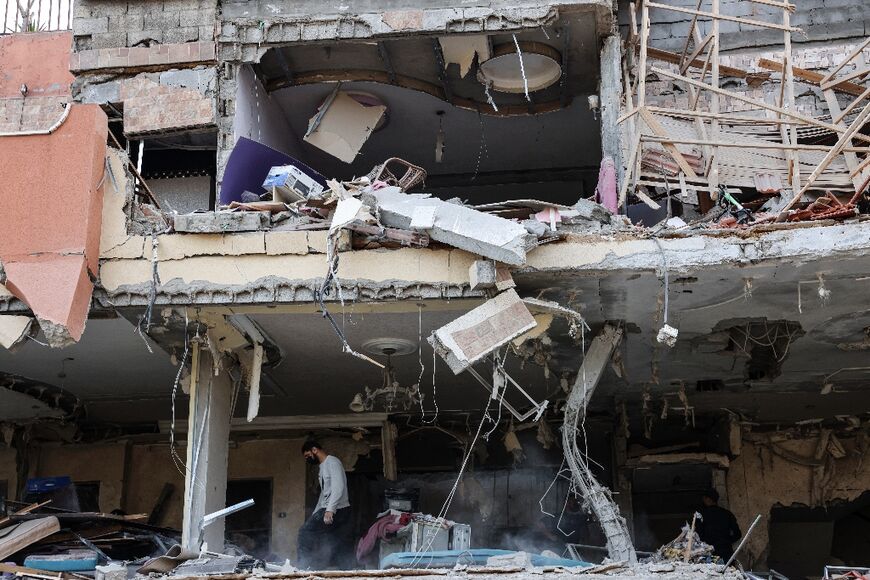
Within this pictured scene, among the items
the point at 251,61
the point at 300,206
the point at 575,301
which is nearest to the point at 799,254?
the point at 575,301

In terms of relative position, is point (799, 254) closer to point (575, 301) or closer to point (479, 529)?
point (575, 301)

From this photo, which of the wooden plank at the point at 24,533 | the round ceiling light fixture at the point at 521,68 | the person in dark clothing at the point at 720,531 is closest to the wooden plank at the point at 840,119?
the round ceiling light fixture at the point at 521,68

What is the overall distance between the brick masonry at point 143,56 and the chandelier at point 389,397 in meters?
3.98

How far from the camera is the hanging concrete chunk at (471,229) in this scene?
11250mm

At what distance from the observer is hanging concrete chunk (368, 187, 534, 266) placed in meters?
11.2

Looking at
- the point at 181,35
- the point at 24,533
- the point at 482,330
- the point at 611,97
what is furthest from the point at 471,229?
the point at 24,533

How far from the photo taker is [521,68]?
555 inches

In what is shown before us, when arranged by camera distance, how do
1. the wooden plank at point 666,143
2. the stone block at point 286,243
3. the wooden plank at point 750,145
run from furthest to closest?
the wooden plank at point 666,143, the wooden plank at point 750,145, the stone block at point 286,243

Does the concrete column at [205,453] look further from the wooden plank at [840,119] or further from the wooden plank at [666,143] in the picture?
the wooden plank at [840,119]

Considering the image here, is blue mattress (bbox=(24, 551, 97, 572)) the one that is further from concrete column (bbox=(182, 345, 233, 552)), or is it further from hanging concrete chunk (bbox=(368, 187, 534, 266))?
hanging concrete chunk (bbox=(368, 187, 534, 266))

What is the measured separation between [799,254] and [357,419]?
23.7ft

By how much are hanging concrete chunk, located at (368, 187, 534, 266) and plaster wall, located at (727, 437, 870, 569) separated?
23.7ft

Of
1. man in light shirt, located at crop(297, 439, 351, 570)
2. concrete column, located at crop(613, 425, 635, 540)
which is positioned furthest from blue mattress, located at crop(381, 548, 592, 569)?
concrete column, located at crop(613, 425, 635, 540)

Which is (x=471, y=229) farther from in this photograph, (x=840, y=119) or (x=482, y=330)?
(x=840, y=119)
